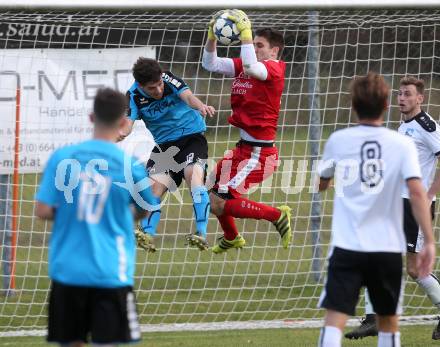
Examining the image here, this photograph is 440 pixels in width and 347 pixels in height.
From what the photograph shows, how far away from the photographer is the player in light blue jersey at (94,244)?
495 centimetres

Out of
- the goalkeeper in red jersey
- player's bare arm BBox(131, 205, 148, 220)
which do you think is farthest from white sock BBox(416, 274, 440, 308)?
player's bare arm BBox(131, 205, 148, 220)

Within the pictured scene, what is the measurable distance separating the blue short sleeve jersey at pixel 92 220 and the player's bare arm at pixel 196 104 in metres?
2.98

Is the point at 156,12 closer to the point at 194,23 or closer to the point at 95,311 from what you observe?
the point at 194,23

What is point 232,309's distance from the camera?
10.4 m

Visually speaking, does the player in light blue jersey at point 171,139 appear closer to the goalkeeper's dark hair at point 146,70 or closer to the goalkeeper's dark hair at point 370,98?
the goalkeeper's dark hair at point 146,70

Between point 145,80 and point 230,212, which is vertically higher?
point 145,80

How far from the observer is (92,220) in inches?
196

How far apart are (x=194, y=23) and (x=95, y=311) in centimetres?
546

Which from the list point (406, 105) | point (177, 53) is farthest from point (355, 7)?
point (177, 53)

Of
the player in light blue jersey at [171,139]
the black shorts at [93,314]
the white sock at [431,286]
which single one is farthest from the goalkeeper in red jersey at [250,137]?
the black shorts at [93,314]

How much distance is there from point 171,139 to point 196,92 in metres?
2.17

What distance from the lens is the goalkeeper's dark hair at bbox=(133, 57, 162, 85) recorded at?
819 cm

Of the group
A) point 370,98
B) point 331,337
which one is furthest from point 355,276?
point 370,98

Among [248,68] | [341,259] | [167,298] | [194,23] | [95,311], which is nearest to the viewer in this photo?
[95,311]
